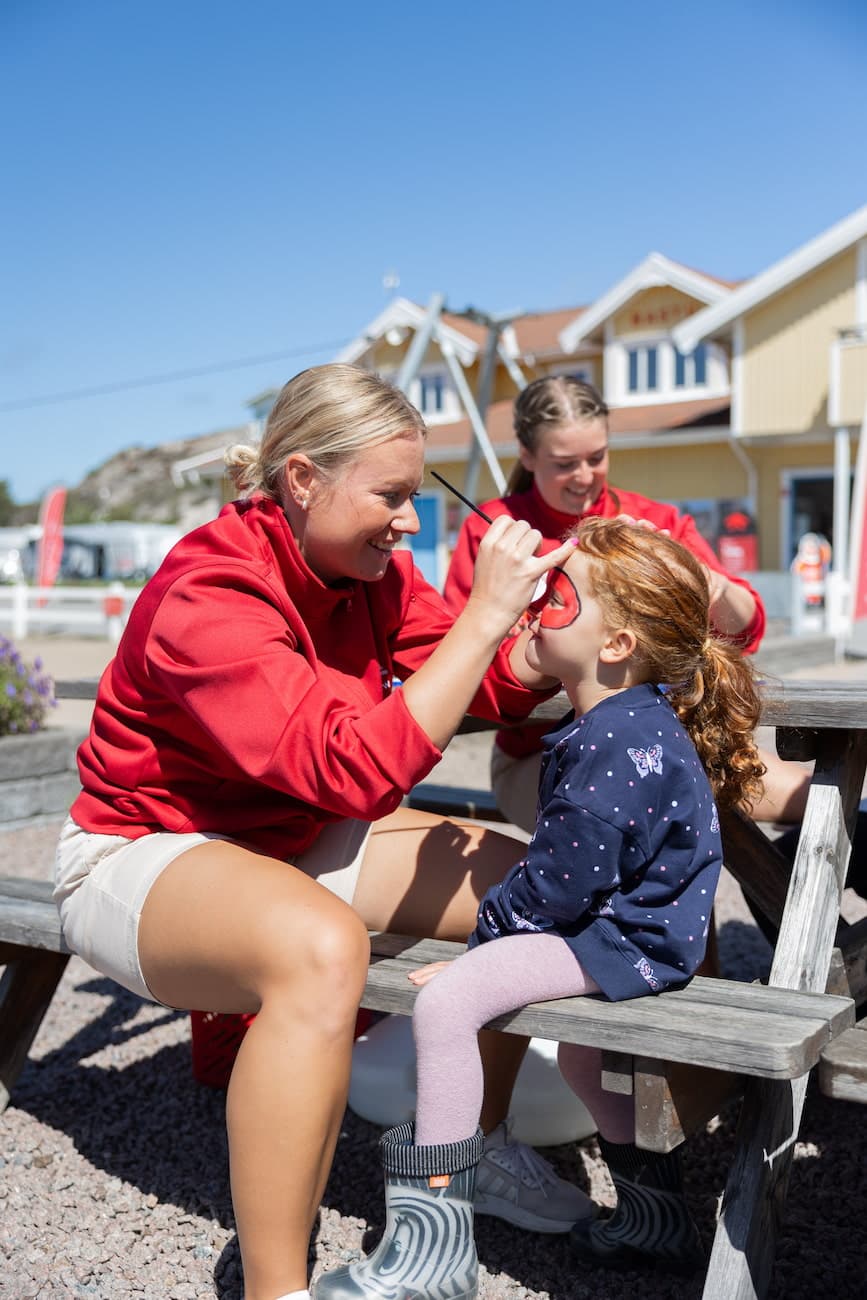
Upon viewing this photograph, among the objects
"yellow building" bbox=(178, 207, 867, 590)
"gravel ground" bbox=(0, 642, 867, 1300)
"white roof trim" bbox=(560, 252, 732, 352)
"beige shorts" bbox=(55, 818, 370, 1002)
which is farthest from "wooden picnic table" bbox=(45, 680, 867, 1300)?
"white roof trim" bbox=(560, 252, 732, 352)

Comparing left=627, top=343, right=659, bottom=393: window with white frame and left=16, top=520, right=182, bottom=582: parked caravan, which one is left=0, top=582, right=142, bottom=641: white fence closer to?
left=627, top=343, right=659, bottom=393: window with white frame

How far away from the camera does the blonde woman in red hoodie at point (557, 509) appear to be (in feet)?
9.79

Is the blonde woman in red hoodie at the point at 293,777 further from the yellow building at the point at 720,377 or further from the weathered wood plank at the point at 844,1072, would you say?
the yellow building at the point at 720,377

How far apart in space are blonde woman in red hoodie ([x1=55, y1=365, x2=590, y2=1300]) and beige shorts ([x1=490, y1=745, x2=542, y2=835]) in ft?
1.25

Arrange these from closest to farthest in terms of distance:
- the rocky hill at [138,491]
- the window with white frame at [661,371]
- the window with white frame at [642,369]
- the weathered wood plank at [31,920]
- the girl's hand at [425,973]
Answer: the girl's hand at [425,973], the weathered wood plank at [31,920], the window with white frame at [661,371], the window with white frame at [642,369], the rocky hill at [138,491]

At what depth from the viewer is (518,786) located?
10.0ft

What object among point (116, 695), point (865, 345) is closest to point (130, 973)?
point (116, 695)

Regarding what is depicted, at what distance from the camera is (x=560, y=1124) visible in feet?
9.03

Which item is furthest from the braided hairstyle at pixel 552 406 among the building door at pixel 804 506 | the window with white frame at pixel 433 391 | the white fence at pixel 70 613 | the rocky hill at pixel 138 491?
the rocky hill at pixel 138 491

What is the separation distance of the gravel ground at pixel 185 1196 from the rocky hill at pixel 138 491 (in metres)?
77.1

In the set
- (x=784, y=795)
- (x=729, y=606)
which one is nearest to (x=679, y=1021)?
(x=784, y=795)

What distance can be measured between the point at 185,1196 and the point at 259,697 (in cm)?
129

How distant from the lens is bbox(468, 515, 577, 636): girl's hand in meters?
2.04

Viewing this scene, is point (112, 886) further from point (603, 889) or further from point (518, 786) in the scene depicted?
point (518, 786)
